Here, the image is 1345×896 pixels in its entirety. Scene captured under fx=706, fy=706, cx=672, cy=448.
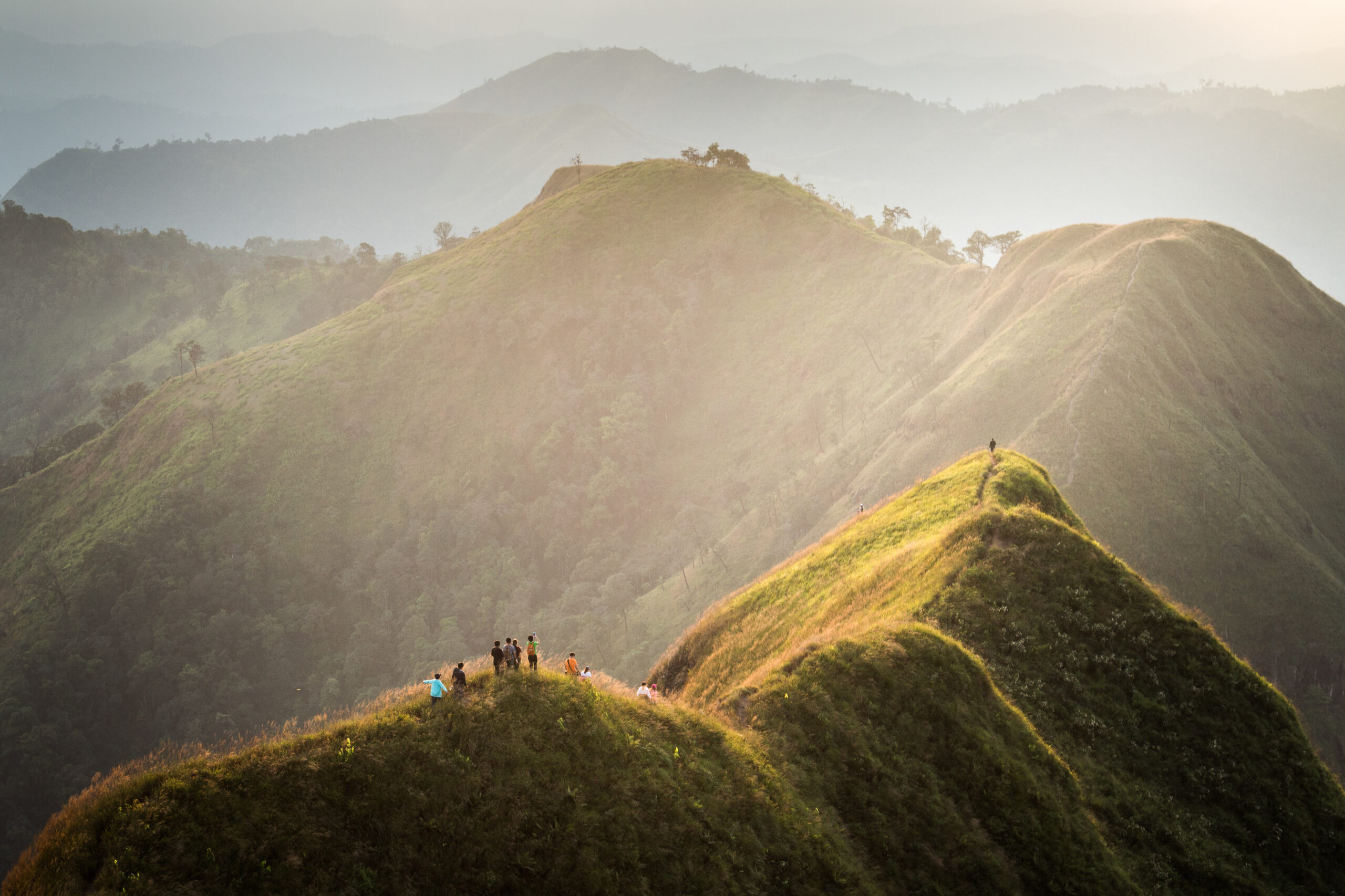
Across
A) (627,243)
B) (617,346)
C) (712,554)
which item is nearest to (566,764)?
(712,554)

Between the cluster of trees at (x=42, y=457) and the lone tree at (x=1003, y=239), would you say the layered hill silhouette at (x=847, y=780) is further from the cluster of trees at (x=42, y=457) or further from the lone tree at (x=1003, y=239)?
the cluster of trees at (x=42, y=457)

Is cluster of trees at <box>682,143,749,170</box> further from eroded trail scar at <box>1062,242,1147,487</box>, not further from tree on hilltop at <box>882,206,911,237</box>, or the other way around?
eroded trail scar at <box>1062,242,1147,487</box>

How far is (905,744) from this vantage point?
24.0m

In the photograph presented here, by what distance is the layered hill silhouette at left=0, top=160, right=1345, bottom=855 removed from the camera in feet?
209

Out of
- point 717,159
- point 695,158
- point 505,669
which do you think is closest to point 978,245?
point 717,159

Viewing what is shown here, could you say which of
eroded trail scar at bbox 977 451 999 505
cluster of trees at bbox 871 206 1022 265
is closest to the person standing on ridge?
eroded trail scar at bbox 977 451 999 505

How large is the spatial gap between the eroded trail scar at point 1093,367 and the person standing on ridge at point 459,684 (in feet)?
172

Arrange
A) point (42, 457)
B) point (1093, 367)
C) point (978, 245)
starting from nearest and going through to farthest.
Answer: point (1093, 367)
point (42, 457)
point (978, 245)

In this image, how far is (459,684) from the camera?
22219mm

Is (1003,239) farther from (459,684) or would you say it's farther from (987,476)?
(459,684)

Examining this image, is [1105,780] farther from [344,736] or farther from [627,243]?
[627,243]

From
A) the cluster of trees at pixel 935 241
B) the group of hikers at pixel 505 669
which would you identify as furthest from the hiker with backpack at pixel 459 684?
the cluster of trees at pixel 935 241

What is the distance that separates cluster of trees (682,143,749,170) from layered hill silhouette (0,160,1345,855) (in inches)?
393

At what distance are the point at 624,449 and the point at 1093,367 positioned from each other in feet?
271
